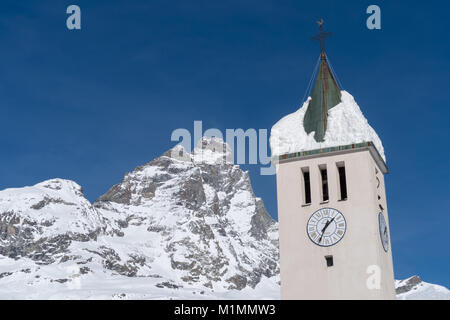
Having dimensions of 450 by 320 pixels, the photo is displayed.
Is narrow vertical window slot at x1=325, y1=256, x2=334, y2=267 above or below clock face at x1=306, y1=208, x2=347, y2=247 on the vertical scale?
below

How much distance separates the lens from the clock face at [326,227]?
42.8m

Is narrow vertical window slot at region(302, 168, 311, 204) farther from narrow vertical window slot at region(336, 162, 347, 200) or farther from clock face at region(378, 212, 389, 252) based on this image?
clock face at region(378, 212, 389, 252)

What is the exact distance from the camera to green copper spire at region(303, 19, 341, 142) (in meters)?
48.0

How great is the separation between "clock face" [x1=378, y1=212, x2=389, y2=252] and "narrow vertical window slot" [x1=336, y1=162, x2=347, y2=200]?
7.18 feet

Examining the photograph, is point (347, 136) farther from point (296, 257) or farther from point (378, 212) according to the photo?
point (296, 257)

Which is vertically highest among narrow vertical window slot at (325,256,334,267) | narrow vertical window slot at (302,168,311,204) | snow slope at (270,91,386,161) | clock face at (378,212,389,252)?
snow slope at (270,91,386,161)

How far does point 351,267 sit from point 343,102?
37.6 ft

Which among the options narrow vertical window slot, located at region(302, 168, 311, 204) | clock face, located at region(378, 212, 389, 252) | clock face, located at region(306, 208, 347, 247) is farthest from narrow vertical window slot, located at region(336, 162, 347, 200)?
clock face, located at region(378, 212, 389, 252)

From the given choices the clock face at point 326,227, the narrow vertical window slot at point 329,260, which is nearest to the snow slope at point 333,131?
the clock face at point 326,227

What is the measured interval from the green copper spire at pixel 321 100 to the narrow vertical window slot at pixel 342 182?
2.37 metres

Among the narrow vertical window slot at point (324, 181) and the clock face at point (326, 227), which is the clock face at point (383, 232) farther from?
the narrow vertical window slot at point (324, 181)
